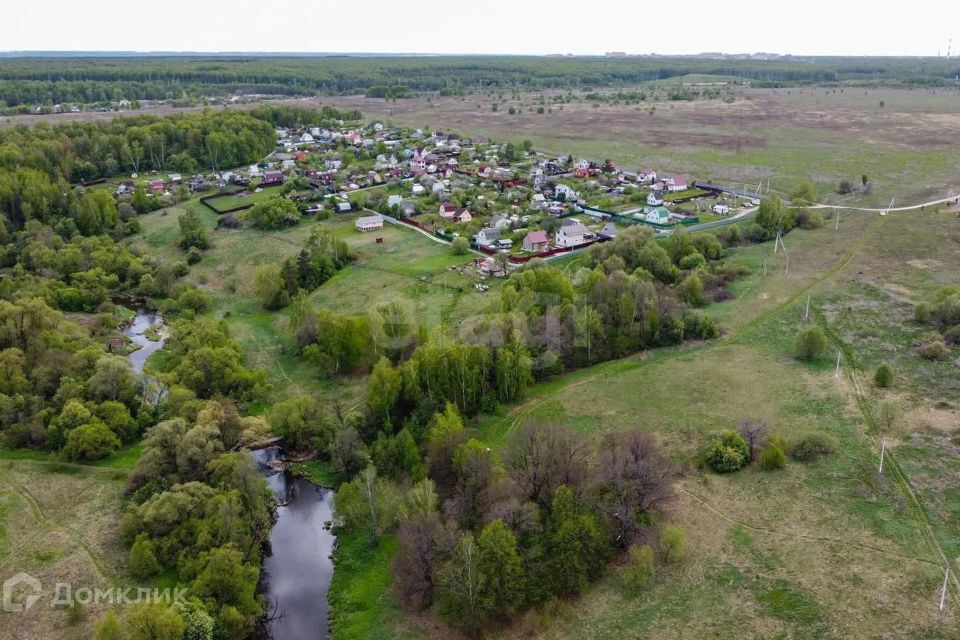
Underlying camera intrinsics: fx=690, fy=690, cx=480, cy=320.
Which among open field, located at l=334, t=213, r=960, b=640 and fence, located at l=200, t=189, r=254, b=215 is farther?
fence, located at l=200, t=189, r=254, b=215

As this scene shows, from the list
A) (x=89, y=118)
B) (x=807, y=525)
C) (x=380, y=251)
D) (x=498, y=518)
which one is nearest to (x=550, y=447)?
(x=498, y=518)

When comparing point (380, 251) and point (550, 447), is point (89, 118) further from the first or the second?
point (550, 447)

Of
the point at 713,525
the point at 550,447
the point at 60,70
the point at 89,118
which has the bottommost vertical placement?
the point at 713,525

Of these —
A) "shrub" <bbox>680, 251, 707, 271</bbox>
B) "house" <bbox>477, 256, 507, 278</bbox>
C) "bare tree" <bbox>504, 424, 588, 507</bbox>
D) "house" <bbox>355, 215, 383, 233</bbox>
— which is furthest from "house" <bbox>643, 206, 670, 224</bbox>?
"bare tree" <bbox>504, 424, 588, 507</bbox>

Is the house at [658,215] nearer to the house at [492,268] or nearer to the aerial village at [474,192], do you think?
the aerial village at [474,192]

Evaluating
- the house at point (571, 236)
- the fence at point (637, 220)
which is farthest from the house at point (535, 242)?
the fence at point (637, 220)

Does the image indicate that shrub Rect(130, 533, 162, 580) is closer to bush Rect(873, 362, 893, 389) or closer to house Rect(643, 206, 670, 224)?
bush Rect(873, 362, 893, 389)
